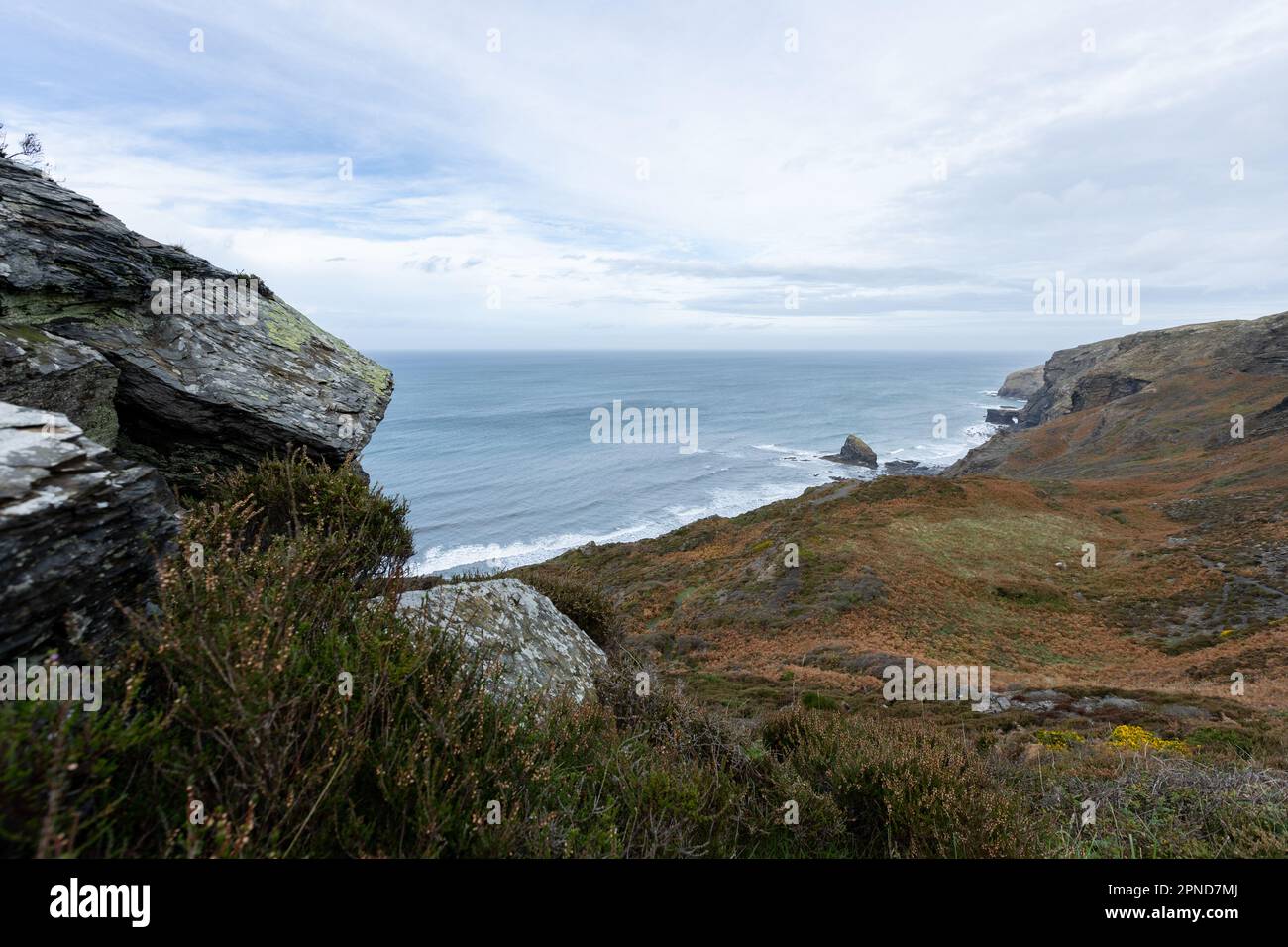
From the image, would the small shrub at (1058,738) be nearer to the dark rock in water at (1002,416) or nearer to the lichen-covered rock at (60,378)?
the lichen-covered rock at (60,378)

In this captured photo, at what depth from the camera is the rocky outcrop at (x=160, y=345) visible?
5262mm

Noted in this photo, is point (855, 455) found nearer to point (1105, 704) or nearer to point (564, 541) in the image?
point (564, 541)

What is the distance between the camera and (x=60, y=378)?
16.1 ft

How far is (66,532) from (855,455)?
292 ft

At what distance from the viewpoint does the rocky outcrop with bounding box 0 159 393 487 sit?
5.26m

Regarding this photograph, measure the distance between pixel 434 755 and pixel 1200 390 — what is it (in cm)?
8716

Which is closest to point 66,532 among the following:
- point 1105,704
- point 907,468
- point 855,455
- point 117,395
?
point 117,395

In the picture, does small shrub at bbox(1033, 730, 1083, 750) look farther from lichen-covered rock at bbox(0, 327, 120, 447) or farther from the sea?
the sea

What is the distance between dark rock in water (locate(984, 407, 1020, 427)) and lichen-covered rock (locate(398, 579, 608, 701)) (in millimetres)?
Answer: 141827

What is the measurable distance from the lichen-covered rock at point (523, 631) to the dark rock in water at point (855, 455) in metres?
81.3

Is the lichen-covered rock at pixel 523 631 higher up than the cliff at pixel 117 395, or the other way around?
the cliff at pixel 117 395

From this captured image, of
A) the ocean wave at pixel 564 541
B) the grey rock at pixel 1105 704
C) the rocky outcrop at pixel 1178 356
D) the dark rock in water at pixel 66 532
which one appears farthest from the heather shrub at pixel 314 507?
the rocky outcrop at pixel 1178 356
